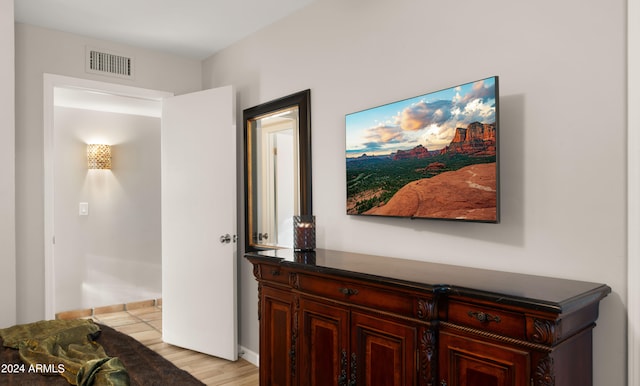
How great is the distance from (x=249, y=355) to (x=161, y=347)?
34.2 inches

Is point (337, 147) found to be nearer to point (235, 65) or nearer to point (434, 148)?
point (434, 148)

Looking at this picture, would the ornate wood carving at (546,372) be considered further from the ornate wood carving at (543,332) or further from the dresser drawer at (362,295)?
the dresser drawer at (362,295)

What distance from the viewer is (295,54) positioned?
10.0 ft

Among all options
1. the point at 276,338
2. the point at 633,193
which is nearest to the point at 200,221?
the point at 276,338

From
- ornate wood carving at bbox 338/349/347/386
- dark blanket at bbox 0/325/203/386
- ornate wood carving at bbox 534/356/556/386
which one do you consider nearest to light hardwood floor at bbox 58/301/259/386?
ornate wood carving at bbox 338/349/347/386

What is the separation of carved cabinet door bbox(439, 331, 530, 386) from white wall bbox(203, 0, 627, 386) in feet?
1.49

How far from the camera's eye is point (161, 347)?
12.4 feet

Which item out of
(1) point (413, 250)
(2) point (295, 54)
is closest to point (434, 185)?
(1) point (413, 250)

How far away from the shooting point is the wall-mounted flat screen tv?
1.85 m

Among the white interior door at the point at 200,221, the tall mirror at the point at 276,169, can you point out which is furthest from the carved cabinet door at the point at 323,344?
the white interior door at the point at 200,221

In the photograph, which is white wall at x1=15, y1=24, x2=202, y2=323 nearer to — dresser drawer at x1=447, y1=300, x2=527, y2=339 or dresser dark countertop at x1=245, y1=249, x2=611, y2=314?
dresser dark countertop at x1=245, y1=249, x2=611, y2=314

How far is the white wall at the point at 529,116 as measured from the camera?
5.26 feet

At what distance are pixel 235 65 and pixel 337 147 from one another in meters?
1.49

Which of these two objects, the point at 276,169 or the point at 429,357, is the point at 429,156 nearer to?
the point at 429,357
